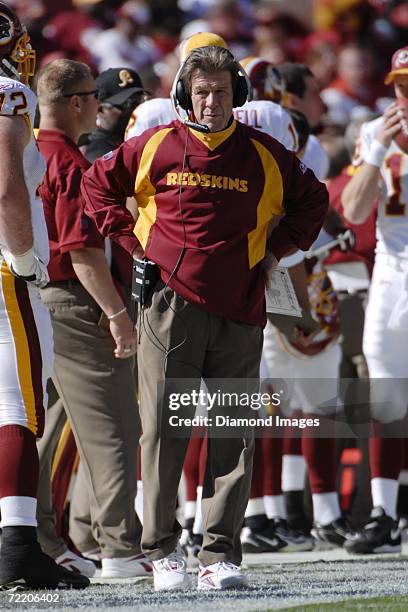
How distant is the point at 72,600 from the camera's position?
14.8 ft

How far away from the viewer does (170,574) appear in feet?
15.7

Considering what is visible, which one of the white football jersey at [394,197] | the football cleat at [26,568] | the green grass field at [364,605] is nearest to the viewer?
the green grass field at [364,605]

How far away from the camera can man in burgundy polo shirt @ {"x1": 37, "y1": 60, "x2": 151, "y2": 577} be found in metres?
5.56

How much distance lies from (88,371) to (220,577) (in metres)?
1.22

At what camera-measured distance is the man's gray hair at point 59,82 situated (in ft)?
18.6

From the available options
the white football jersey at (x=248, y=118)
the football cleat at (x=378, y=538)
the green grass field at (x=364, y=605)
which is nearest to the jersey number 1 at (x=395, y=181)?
the white football jersey at (x=248, y=118)

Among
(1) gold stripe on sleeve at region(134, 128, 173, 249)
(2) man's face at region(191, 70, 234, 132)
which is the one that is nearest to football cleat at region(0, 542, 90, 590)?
(1) gold stripe on sleeve at region(134, 128, 173, 249)

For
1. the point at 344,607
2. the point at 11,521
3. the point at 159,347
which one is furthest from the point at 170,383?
the point at 344,607

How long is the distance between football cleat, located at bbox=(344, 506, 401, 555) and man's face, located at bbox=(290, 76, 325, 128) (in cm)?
229

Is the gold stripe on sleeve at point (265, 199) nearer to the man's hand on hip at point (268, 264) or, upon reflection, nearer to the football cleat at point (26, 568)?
the man's hand on hip at point (268, 264)

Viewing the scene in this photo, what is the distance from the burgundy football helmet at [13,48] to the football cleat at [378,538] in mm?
2763

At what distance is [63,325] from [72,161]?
2.26ft

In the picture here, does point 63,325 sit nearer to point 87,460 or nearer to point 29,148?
point 87,460

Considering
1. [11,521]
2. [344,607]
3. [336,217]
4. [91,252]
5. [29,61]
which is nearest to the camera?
[344,607]
